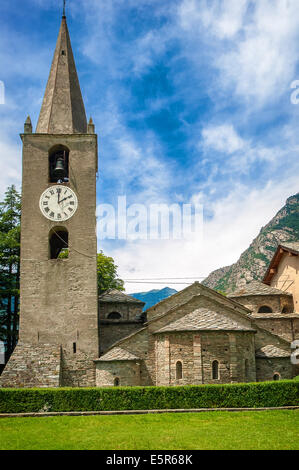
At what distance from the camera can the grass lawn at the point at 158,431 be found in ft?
44.9

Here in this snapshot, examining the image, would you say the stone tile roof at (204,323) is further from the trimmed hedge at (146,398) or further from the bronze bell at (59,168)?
the bronze bell at (59,168)

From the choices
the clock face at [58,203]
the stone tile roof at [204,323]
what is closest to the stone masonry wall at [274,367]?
the stone tile roof at [204,323]

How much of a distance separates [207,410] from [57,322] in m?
10.8

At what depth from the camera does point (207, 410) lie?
64.5ft

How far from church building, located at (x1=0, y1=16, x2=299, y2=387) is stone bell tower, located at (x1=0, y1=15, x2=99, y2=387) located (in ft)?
0.20

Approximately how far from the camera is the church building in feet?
77.7

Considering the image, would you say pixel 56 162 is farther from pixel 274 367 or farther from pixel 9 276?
pixel 274 367

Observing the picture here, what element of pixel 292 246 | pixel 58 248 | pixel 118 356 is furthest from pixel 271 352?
pixel 58 248

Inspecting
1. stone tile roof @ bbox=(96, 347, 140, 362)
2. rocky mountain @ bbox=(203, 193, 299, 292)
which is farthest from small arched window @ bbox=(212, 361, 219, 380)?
rocky mountain @ bbox=(203, 193, 299, 292)

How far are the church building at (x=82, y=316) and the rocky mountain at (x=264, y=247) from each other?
256ft

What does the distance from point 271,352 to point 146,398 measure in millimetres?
10070

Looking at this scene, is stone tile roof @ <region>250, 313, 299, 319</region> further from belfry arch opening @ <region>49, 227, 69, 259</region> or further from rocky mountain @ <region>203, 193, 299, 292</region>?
rocky mountain @ <region>203, 193, 299, 292</region>

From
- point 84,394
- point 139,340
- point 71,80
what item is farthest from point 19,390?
point 71,80

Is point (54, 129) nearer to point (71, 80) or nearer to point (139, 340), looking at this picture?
point (71, 80)
